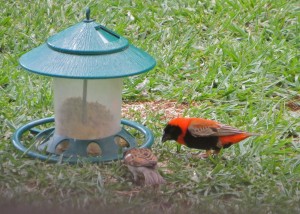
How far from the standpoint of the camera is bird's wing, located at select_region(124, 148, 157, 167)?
4012mm

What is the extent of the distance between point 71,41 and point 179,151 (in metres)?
1.10

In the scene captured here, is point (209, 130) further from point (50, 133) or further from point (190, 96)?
point (190, 96)

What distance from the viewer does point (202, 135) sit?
4.46m

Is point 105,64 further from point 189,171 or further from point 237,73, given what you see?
point 237,73

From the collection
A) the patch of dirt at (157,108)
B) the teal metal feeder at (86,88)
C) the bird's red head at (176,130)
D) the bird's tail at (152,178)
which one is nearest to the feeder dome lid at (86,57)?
the teal metal feeder at (86,88)

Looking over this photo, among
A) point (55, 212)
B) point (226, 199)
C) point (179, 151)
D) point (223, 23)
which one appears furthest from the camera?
point (223, 23)

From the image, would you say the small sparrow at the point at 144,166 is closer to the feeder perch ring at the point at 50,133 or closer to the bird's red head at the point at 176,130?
the feeder perch ring at the point at 50,133

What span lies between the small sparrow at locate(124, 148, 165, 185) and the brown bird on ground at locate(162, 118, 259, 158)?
16.2 inches

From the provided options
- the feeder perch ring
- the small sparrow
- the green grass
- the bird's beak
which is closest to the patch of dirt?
the green grass

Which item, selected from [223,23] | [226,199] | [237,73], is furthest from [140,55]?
[223,23]

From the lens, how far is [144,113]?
5391mm

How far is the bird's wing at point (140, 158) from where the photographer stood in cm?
401

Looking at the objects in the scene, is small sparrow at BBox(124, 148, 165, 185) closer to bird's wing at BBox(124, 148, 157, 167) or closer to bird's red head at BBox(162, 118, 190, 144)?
bird's wing at BBox(124, 148, 157, 167)

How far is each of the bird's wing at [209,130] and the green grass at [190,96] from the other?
0.17 m
